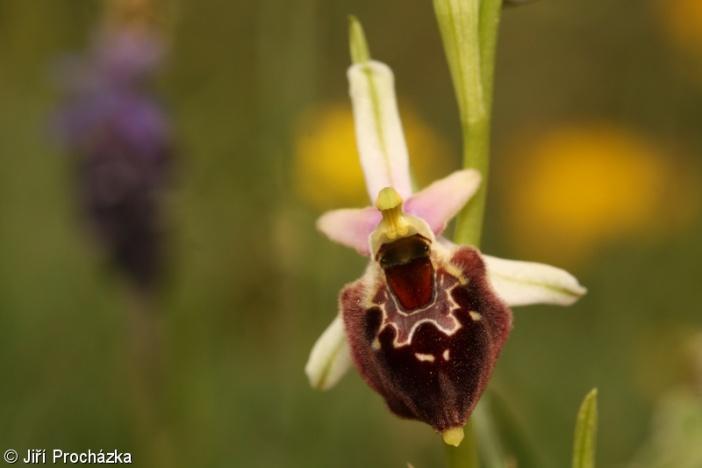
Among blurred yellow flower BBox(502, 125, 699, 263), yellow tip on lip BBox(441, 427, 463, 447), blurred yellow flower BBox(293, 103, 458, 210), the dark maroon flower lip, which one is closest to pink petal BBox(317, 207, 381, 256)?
the dark maroon flower lip

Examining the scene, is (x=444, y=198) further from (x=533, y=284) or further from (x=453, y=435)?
(x=453, y=435)

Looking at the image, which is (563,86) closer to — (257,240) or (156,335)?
Result: (257,240)

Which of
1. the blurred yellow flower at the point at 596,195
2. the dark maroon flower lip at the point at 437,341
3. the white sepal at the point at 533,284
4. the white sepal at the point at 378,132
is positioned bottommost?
the dark maroon flower lip at the point at 437,341

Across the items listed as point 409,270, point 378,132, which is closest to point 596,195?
point 378,132

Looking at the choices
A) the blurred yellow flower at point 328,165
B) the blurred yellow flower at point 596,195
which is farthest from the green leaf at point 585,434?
the blurred yellow flower at point 596,195

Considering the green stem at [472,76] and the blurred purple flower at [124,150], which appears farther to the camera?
the blurred purple flower at [124,150]

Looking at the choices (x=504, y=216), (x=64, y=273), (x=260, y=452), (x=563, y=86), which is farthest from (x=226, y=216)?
(x=563, y=86)

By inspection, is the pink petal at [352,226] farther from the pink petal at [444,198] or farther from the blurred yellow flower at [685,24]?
the blurred yellow flower at [685,24]

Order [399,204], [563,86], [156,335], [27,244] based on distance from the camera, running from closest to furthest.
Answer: [399,204] < [156,335] < [27,244] < [563,86]
